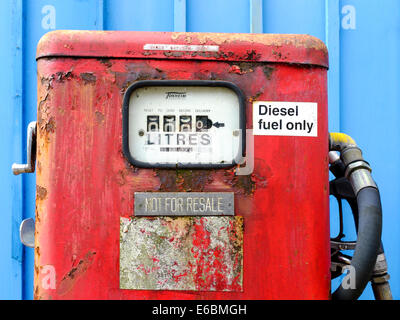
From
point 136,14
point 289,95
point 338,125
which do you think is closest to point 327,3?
point 338,125

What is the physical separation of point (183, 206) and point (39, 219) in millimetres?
393

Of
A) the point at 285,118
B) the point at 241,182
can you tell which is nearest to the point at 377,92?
the point at 285,118

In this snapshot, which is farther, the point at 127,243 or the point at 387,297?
the point at 387,297

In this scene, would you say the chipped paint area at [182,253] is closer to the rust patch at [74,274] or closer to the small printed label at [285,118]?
the rust patch at [74,274]

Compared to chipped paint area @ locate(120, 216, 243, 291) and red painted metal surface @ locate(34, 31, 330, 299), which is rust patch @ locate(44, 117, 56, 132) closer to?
red painted metal surface @ locate(34, 31, 330, 299)

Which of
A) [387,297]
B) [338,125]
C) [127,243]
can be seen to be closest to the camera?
[127,243]

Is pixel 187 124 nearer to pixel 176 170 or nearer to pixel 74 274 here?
pixel 176 170

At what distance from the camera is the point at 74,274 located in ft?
3.87

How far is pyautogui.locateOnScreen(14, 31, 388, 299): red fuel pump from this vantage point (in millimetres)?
1185

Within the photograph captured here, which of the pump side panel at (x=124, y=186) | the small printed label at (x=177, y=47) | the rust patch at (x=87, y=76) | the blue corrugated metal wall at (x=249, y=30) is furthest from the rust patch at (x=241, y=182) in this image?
the blue corrugated metal wall at (x=249, y=30)

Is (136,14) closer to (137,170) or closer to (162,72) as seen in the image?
(162,72)

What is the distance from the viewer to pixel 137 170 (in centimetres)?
119

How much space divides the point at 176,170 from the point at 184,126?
0.12m

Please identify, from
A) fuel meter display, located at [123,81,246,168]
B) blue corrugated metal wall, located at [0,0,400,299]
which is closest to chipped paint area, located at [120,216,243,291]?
fuel meter display, located at [123,81,246,168]
